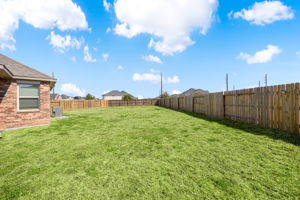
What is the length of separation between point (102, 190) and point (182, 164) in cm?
162

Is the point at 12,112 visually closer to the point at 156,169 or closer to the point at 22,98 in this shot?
the point at 22,98

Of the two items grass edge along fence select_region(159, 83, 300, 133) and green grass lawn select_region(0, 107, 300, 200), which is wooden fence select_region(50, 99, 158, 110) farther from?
grass edge along fence select_region(159, 83, 300, 133)

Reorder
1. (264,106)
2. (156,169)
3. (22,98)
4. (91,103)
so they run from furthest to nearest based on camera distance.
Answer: (91,103), (22,98), (264,106), (156,169)

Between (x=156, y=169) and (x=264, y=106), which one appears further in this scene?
(x=264, y=106)

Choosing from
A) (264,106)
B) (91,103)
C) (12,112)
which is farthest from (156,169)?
(91,103)

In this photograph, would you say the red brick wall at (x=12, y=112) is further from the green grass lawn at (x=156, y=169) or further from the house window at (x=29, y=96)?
the green grass lawn at (x=156, y=169)

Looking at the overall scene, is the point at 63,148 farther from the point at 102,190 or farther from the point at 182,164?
the point at 182,164

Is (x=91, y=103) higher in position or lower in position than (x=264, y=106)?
lower

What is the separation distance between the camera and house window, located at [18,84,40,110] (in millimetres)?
7078

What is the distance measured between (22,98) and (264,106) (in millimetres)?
11526

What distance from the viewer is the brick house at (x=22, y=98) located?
21.7 ft

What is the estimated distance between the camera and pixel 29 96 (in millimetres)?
7301

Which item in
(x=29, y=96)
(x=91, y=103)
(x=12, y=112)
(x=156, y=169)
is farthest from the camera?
(x=91, y=103)

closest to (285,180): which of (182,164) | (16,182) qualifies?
(182,164)
